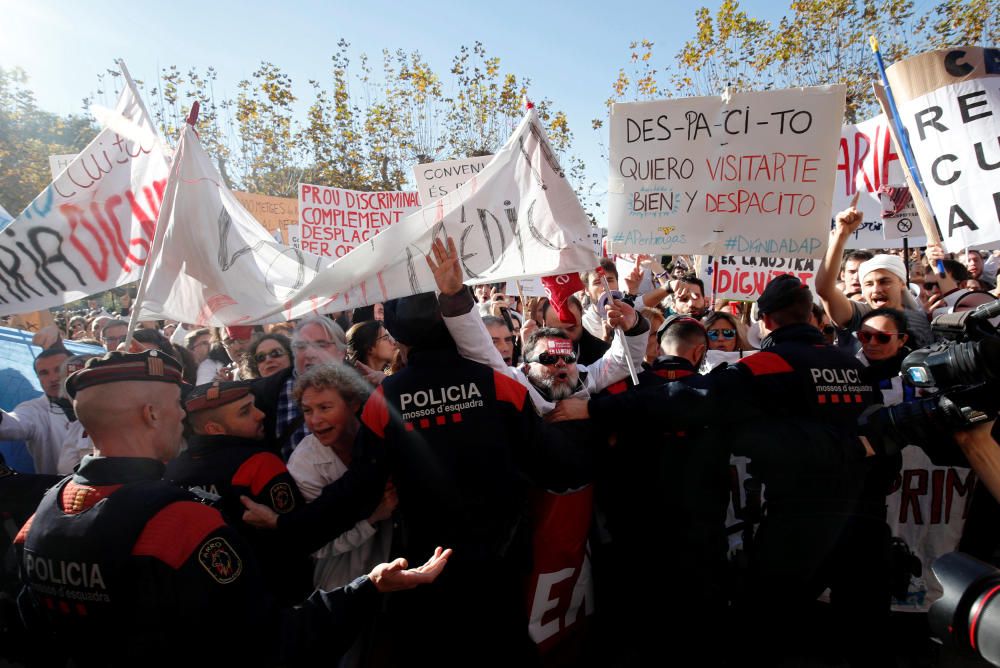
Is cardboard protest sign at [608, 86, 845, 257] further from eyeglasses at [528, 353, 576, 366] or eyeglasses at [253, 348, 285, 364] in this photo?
eyeglasses at [253, 348, 285, 364]

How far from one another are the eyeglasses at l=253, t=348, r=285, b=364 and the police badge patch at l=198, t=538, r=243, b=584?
2.41 metres

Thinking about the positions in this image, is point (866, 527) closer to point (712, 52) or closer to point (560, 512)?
point (560, 512)

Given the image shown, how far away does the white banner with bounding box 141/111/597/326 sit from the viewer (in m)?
2.99

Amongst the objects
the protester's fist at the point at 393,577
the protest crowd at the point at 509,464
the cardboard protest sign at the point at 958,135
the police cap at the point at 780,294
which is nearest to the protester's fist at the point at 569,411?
the protest crowd at the point at 509,464

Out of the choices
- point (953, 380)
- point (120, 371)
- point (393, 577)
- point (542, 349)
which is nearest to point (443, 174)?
point (542, 349)

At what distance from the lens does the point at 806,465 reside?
3.00 metres

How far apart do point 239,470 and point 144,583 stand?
1.08 meters

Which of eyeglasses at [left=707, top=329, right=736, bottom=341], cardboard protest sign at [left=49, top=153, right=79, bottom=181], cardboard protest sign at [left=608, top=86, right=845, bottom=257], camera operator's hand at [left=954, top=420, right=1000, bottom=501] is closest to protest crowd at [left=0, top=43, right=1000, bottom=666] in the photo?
cardboard protest sign at [left=608, top=86, right=845, bottom=257]

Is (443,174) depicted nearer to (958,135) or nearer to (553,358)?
(553,358)

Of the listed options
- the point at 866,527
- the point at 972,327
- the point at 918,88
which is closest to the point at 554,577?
the point at 866,527

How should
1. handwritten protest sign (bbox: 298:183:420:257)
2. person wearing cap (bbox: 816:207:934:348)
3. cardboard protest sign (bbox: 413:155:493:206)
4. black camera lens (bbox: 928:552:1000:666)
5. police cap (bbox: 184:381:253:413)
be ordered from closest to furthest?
black camera lens (bbox: 928:552:1000:666) → police cap (bbox: 184:381:253:413) → person wearing cap (bbox: 816:207:934:348) → cardboard protest sign (bbox: 413:155:493:206) → handwritten protest sign (bbox: 298:183:420:257)

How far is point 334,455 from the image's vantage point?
3043 millimetres

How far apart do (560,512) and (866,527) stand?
1.42m

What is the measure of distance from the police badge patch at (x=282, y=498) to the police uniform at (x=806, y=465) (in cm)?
161
